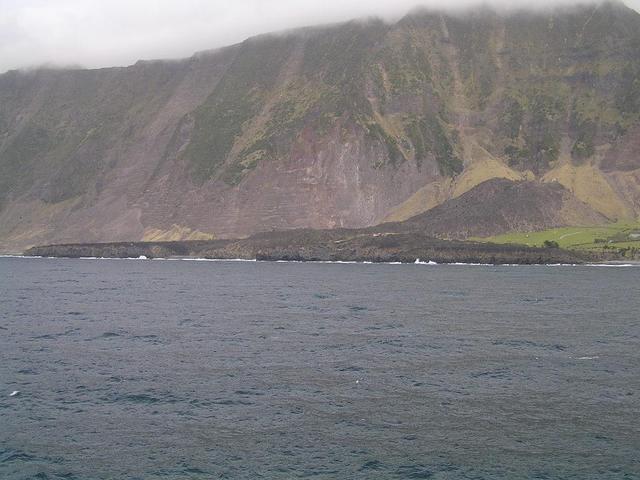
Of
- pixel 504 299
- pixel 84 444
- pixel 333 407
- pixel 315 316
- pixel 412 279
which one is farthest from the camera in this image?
pixel 412 279

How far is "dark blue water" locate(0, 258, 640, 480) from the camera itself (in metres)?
35.0

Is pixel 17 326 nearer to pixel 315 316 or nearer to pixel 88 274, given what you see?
pixel 315 316

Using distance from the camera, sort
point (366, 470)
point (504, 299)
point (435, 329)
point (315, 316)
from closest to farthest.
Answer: point (366, 470), point (435, 329), point (315, 316), point (504, 299)

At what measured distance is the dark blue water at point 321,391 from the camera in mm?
35000

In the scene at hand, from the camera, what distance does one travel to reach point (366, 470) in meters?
33.8

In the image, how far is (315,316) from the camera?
83812 mm

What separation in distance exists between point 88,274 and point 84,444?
135338mm

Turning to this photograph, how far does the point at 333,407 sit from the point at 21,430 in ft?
57.2

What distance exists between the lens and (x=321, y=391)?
154 feet

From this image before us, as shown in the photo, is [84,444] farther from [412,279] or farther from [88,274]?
[88,274]

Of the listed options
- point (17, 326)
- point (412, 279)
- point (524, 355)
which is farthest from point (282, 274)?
point (524, 355)

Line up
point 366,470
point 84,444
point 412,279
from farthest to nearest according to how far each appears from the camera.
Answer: point 412,279
point 84,444
point 366,470

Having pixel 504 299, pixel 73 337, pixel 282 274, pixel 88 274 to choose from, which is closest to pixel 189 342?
pixel 73 337

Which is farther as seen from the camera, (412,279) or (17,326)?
(412,279)
